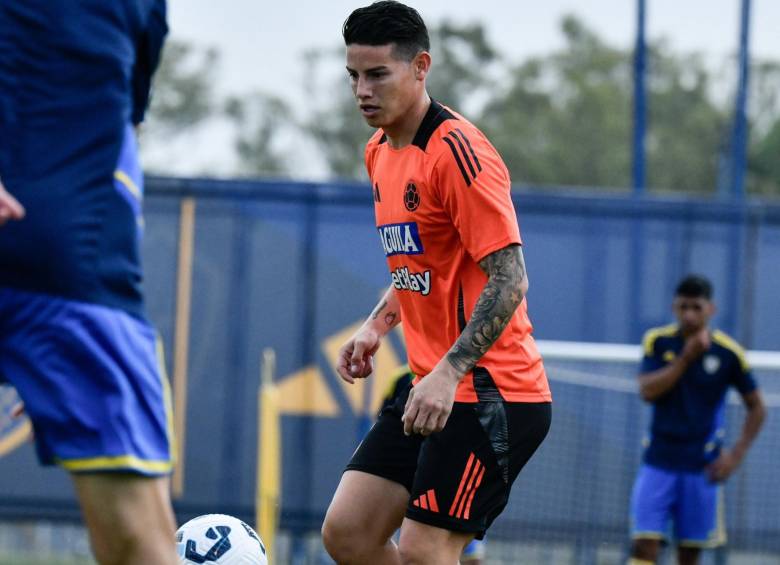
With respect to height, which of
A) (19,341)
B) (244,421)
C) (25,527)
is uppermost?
(19,341)

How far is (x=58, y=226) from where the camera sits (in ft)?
9.94

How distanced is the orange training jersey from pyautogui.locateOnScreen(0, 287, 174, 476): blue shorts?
1.75 metres

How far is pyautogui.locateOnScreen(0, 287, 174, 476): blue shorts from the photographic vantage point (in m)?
2.96

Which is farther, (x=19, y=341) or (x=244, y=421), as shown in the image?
(x=244, y=421)

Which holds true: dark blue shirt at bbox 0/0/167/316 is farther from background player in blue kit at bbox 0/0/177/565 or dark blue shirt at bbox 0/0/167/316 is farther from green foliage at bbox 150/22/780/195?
green foliage at bbox 150/22/780/195

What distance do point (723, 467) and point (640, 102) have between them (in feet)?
17.5

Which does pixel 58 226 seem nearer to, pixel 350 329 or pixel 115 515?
pixel 115 515

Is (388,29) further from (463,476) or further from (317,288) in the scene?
(317,288)

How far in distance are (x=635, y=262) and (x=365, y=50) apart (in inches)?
306

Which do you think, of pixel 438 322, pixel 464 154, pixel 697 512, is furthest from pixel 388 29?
pixel 697 512

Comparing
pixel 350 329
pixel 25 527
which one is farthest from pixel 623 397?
pixel 25 527

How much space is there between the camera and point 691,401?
9617 mm

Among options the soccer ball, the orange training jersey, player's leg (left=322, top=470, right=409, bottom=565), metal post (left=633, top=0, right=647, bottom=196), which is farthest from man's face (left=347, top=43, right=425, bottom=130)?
metal post (left=633, top=0, right=647, bottom=196)

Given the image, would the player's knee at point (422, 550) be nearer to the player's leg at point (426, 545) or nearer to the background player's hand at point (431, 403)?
the player's leg at point (426, 545)
